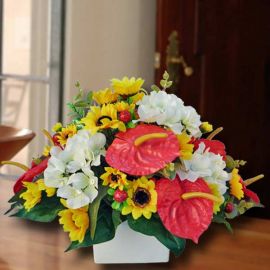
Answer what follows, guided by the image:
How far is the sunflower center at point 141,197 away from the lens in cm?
82

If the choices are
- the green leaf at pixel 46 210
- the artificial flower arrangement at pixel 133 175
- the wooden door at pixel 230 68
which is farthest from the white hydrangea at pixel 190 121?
the wooden door at pixel 230 68

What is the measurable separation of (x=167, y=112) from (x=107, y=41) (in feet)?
7.28

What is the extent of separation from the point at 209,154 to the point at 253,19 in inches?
78.6

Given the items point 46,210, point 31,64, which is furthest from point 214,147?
point 31,64

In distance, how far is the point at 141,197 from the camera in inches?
32.3

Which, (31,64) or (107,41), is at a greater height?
(107,41)

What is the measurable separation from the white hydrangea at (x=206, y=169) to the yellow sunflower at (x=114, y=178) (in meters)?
0.08

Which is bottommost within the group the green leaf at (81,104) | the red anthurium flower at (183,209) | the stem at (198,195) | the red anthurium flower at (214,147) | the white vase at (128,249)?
the white vase at (128,249)

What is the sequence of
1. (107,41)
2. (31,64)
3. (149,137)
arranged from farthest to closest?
(31,64), (107,41), (149,137)

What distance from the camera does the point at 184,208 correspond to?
81 cm

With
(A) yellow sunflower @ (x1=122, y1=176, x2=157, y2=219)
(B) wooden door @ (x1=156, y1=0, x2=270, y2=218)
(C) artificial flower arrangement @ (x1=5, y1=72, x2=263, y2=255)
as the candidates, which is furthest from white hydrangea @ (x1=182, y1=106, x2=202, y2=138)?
(B) wooden door @ (x1=156, y1=0, x2=270, y2=218)

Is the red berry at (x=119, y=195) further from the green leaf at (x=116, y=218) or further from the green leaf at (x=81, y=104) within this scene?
the green leaf at (x=81, y=104)

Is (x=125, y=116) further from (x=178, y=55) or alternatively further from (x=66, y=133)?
(x=178, y=55)

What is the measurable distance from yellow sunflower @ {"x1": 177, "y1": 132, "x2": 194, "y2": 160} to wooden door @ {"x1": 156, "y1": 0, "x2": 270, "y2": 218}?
1982 mm
